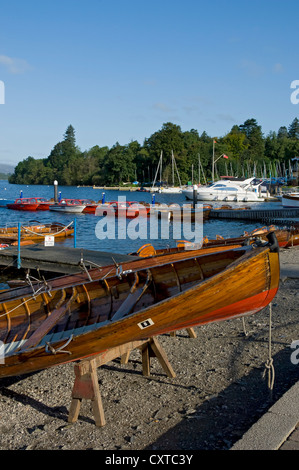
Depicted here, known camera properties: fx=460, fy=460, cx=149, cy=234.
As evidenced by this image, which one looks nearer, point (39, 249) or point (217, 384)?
point (217, 384)

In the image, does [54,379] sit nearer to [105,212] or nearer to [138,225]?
[138,225]

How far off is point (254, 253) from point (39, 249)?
15.3m

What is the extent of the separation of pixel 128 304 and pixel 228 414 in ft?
8.24

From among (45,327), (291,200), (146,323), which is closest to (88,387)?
(146,323)

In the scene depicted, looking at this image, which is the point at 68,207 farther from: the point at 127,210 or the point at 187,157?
the point at 187,157

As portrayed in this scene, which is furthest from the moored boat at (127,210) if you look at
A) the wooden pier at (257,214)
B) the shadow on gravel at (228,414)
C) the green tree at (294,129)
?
the green tree at (294,129)

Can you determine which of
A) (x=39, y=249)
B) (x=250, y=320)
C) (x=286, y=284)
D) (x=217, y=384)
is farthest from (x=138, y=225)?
(x=217, y=384)

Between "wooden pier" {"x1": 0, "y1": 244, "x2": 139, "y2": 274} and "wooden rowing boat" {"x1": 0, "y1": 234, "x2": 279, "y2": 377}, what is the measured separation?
702cm

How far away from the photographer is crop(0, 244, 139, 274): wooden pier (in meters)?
16.6

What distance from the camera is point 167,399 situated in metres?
6.03

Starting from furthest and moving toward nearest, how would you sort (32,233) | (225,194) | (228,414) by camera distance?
(225,194), (32,233), (228,414)

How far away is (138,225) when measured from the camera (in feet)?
145

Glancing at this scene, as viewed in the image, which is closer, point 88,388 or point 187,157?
point 88,388

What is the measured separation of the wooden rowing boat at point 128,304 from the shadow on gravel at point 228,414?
0.99 metres
